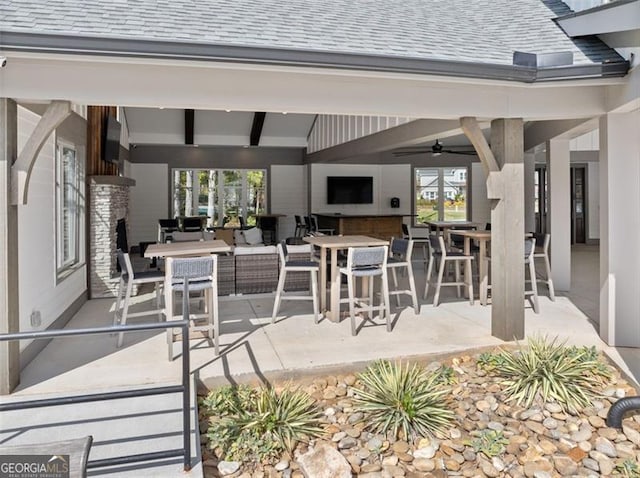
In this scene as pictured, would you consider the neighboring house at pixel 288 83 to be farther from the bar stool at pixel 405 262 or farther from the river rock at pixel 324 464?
the river rock at pixel 324 464

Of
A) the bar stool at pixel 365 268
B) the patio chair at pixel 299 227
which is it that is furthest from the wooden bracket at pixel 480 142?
the patio chair at pixel 299 227

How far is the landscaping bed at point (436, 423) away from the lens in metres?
2.96

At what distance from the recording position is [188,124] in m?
12.7

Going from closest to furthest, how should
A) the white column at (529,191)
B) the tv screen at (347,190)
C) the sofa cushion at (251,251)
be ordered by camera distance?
the sofa cushion at (251,251) → the white column at (529,191) → the tv screen at (347,190)

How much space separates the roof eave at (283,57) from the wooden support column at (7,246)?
0.59 m

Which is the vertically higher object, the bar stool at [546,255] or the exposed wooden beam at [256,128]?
the exposed wooden beam at [256,128]

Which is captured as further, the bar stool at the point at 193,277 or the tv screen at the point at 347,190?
the tv screen at the point at 347,190

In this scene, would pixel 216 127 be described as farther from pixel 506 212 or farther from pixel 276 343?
pixel 506 212

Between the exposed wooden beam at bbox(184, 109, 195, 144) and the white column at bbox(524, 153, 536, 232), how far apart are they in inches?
324

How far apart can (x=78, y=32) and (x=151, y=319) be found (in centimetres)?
337

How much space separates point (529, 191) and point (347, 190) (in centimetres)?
496

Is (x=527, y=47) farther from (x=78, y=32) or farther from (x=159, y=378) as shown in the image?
(x=159, y=378)

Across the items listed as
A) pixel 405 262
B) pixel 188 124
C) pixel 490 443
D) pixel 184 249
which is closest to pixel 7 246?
pixel 184 249

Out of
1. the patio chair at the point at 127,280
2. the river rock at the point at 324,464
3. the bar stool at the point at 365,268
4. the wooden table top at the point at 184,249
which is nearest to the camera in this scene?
the river rock at the point at 324,464
